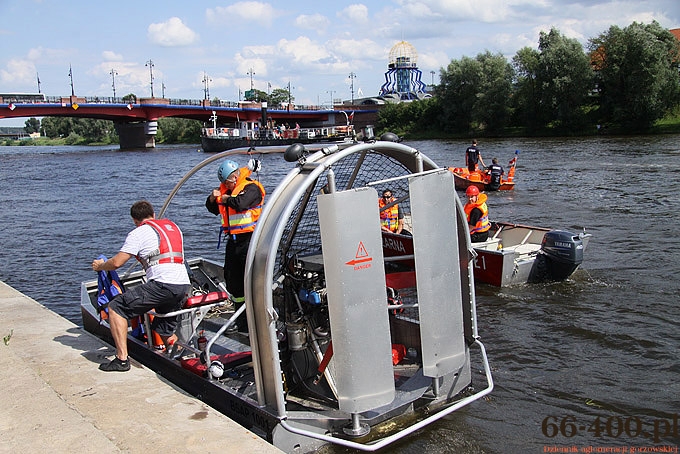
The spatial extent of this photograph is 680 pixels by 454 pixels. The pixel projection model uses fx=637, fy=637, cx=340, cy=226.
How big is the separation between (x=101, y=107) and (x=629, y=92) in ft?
165

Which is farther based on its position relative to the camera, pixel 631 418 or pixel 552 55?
pixel 552 55

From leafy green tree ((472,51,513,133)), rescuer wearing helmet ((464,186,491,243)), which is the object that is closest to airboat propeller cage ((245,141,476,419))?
rescuer wearing helmet ((464,186,491,243))

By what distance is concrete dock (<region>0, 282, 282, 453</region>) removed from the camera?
466cm

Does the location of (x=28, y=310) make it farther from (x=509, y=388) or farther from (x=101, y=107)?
(x=101, y=107)

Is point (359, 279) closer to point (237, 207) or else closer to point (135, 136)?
point (237, 207)

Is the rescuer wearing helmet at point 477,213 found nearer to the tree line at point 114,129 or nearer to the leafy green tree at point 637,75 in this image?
the leafy green tree at point 637,75

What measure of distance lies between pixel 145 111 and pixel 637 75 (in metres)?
51.0

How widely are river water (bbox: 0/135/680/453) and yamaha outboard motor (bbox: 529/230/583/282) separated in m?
0.24

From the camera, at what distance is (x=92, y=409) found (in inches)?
207

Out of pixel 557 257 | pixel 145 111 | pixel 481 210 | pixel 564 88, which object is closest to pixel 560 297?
pixel 557 257

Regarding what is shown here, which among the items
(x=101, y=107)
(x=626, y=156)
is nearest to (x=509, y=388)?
(x=626, y=156)

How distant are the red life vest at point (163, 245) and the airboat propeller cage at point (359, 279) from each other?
1.53 meters

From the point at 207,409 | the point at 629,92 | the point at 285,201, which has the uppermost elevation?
the point at 629,92

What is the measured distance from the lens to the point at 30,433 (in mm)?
4848
